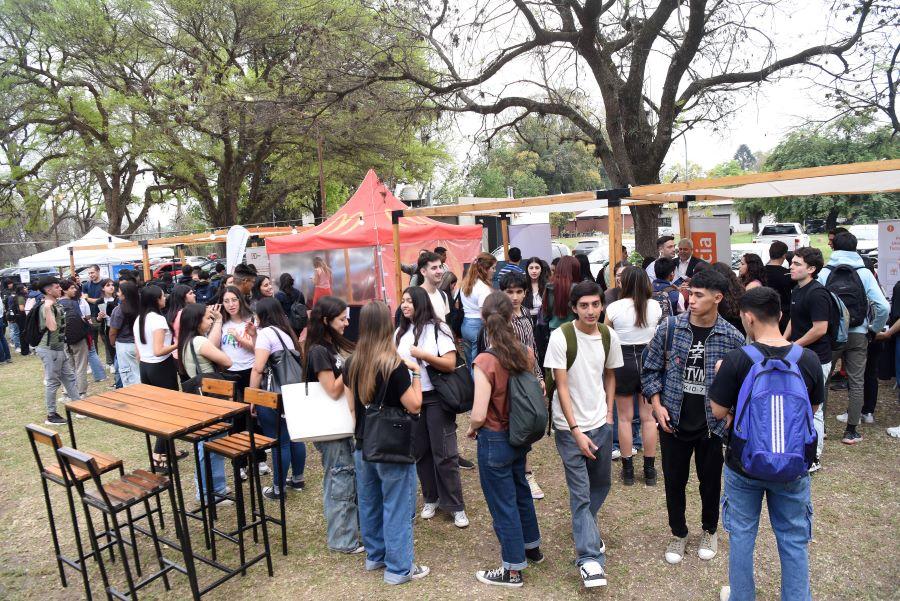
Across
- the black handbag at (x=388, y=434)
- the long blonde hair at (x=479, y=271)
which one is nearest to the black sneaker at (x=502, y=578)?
the black handbag at (x=388, y=434)

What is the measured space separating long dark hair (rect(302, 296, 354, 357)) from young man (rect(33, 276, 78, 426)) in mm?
5196

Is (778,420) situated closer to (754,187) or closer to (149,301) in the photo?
(149,301)

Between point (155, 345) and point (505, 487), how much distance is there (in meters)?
3.46

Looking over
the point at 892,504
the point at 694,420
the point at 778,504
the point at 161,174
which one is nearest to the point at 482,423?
the point at 694,420

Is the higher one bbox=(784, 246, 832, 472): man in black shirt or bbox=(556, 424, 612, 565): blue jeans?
bbox=(784, 246, 832, 472): man in black shirt

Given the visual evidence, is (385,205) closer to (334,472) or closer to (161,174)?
(334,472)

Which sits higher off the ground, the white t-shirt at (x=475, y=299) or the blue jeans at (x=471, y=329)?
the white t-shirt at (x=475, y=299)

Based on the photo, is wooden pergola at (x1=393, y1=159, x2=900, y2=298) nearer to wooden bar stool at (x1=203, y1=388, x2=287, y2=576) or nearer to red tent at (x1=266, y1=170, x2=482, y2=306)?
red tent at (x1=266, y1=170, x2=482, y2=306)

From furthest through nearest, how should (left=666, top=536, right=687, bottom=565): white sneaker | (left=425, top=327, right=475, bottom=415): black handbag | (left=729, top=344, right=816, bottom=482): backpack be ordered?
1. (left=425, top=327, right=475, bottom=415): black handbag
2. (left=666, top=536, right=687, bottom=565): white sneaker
3. (left=729, top=344, right=816, bottom=482): backpack

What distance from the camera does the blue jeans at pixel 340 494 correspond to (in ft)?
12.3

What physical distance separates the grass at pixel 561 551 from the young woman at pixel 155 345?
3.08 feet

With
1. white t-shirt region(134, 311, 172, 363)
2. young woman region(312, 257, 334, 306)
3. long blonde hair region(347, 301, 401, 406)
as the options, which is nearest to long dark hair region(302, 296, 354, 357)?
long blonde hair region(347, 301, 401, 406)

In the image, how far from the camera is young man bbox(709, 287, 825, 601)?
8.32 ft

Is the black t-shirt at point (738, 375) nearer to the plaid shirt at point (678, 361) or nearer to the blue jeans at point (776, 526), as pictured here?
the blue jeans at point (776, 526)
